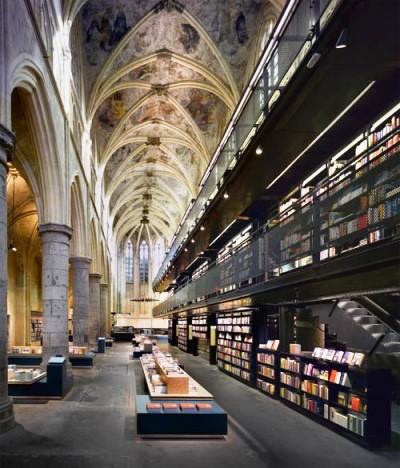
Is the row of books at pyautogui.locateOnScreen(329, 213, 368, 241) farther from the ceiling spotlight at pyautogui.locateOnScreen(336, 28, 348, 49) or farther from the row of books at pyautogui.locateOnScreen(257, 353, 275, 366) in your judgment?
the row of books at pyautogui.locateOnScreen(257, 353, 275, 366)

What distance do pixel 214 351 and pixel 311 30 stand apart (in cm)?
1665

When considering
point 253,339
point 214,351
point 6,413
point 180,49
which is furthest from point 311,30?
point 180,49

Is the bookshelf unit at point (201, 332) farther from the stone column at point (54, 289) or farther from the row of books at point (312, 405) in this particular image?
the row of books at point (312, 405)

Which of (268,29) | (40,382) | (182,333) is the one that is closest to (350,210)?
(40,382)

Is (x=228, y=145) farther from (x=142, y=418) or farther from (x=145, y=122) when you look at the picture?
(x=145, y=122)

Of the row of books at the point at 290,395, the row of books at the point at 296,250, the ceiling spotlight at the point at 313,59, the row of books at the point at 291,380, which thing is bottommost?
the row of books at the point at 290,395

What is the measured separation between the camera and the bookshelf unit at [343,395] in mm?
8234

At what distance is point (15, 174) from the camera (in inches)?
882

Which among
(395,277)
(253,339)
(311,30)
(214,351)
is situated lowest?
(214,351)

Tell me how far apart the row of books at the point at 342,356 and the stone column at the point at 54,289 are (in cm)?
850

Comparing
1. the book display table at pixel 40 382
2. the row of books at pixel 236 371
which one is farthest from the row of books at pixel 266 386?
the book display table at pixel 40 382

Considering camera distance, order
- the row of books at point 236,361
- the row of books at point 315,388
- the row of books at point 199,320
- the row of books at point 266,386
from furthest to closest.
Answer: the row of books at point 199,320 → the row of books at point 236,361 → the row of books at point 266,386 → the row of books at point 315,388

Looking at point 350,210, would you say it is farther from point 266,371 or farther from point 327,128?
point 266,371

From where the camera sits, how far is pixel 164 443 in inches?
334
